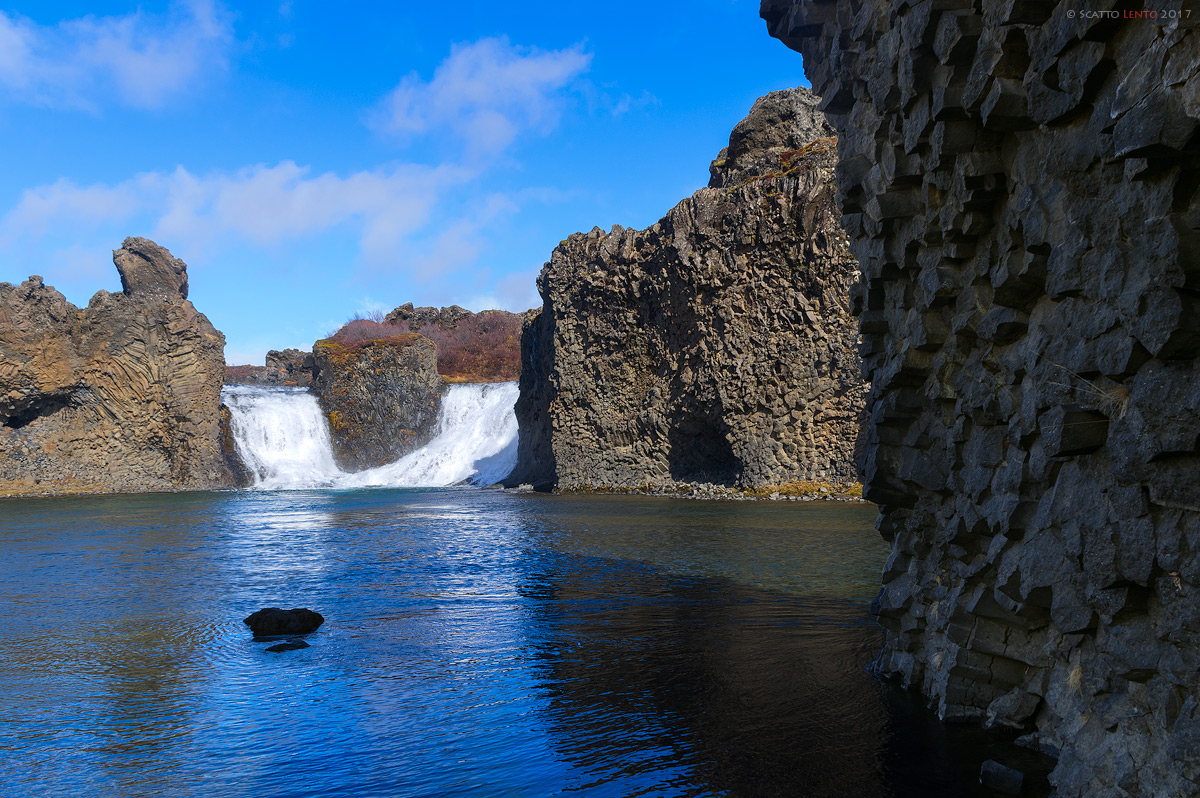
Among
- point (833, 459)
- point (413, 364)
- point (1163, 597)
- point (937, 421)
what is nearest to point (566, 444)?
point (833, 459)

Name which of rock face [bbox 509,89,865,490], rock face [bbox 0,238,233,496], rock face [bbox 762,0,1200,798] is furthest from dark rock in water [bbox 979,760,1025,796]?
rock face [bbox 0,238,233,496]

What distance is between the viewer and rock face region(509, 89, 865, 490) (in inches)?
1478

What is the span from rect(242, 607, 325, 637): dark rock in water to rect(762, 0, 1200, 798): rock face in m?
7.77

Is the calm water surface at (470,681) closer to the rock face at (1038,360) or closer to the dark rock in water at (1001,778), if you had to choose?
the dark rock in water at (1001,778)

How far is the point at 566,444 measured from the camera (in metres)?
48.4

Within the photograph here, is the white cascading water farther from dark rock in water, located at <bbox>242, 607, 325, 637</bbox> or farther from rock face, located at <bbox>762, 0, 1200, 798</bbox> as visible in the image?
rock face, located at <bbox>762, 0, 1200, 798</bbox>

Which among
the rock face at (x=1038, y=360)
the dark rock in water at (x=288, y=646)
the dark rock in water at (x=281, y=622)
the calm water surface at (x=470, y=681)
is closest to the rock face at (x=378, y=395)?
the calm water surface at (x=470, y=681)

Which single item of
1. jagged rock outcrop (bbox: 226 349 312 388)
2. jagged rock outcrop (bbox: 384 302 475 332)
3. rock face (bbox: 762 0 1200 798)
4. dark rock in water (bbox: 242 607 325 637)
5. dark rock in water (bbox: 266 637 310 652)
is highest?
jagged rock outcrop (bbox: 384 302 475 332)

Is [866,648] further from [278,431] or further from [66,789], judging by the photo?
[278,431]

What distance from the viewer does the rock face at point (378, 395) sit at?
66875 mm

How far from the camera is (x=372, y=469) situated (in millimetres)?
66312

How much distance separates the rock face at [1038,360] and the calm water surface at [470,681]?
3.81 ft

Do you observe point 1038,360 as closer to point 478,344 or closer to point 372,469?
point 372,469

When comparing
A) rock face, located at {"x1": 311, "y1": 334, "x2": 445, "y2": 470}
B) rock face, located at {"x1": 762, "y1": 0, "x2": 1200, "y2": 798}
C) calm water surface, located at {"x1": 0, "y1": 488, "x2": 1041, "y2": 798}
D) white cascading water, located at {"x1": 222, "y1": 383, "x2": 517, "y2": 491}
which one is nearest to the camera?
rock face, located at {"x1": 762, "y1": 0, "x2": 1200, "y2": 798}
